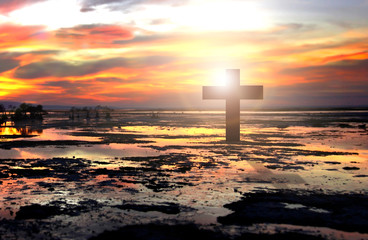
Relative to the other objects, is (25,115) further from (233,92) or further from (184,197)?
(184,197)

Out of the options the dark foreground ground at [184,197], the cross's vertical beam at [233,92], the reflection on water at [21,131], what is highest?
the cross's vertical beam at [233,92]

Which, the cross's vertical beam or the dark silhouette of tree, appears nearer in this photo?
the cross's vertical beam

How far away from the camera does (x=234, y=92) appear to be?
64.7ft

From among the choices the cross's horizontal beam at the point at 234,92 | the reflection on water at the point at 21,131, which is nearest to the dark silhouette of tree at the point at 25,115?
the reflection on water at the point at 21,131

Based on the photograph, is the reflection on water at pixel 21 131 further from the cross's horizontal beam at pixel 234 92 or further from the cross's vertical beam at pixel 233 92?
the cross's vertical beam at pixel 233 92

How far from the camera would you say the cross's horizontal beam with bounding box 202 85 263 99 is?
19.6 metres

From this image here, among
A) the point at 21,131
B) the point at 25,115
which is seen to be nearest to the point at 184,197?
the point at 21,131

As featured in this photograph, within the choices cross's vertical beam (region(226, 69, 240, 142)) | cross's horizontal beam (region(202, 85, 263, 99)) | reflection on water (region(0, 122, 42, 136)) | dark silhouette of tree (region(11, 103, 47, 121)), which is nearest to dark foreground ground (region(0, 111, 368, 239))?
cross's vertical beam (region(226, 69, 240, 142))

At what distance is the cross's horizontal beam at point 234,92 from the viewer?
64.4ft

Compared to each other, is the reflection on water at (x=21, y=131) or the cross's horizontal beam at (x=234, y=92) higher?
the cross's horizontal beam at (x=234, y=92)

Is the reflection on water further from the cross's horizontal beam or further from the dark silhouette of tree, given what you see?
the dark silhouette of tree

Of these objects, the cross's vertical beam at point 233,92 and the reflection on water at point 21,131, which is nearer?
the cross's vertical beam at point 233,92

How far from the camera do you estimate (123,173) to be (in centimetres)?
1225

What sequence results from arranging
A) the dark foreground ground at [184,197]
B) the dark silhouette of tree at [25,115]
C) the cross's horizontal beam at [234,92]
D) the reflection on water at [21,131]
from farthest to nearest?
1. the dark silhouette of tree at [25,115]
2. the reflection on water at [21,131]
3. the cross's horizontal beam at [234,92]
4. the dark foreground ground at [184,197]
